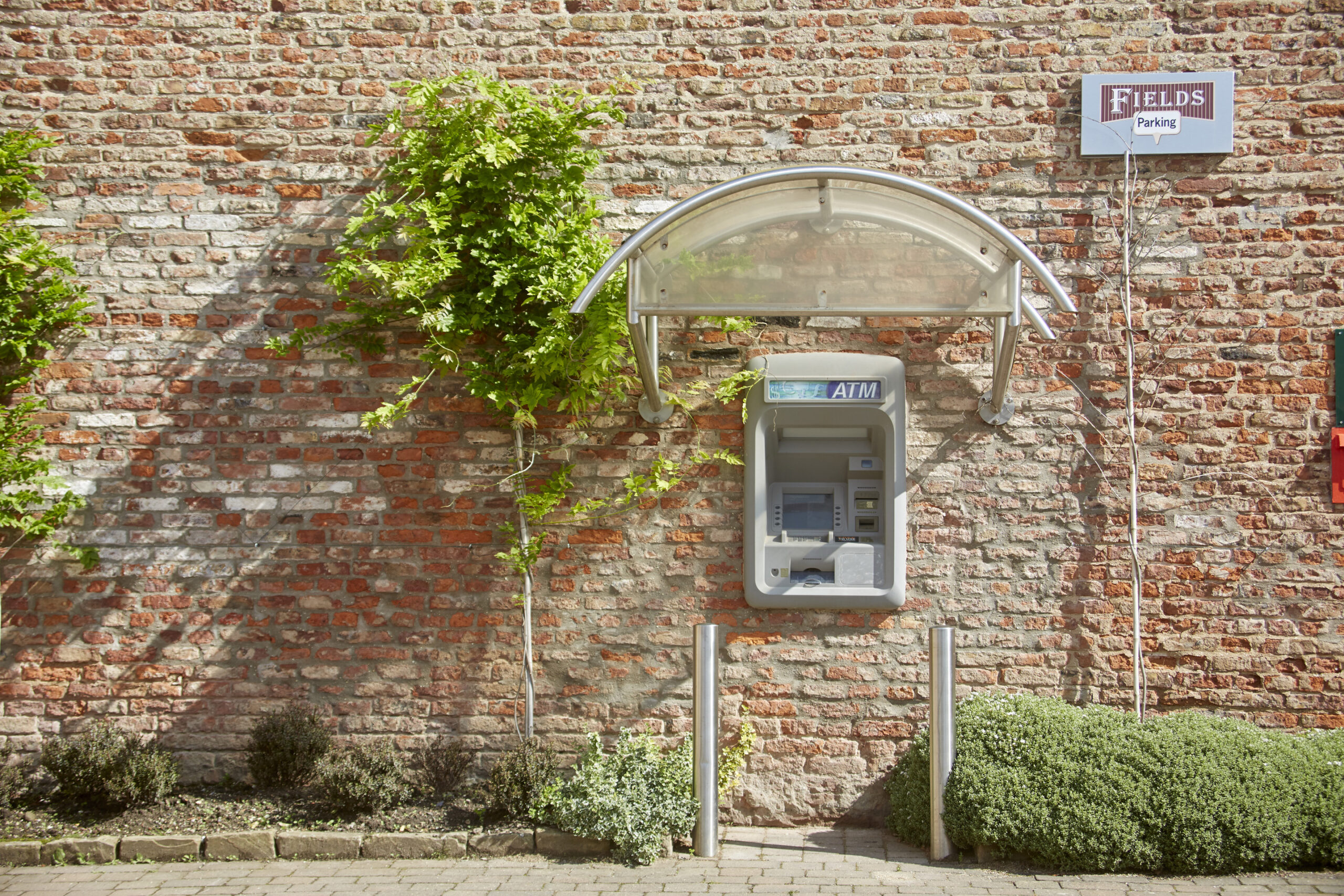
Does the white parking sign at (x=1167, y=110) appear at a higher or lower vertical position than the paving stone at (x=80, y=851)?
higher

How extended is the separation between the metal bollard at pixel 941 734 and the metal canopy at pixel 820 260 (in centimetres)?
145

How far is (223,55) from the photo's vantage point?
5.09m

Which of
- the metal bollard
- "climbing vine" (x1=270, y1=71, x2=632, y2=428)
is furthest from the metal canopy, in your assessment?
the metal bollard

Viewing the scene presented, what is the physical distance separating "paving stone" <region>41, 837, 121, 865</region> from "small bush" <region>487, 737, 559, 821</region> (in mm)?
1671

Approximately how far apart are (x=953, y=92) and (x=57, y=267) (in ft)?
15.3

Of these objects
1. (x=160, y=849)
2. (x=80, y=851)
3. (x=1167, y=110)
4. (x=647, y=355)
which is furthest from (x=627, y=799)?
(x=1167, y=110)

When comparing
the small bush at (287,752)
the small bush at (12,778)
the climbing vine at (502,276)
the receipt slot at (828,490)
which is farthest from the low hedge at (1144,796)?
the small bush at (12,778)

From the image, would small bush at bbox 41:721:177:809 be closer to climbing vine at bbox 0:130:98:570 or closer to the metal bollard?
climbing vine at bbox 0:130:98:570

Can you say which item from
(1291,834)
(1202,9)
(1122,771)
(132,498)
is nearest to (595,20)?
(1202,9)

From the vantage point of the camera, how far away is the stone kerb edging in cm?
436

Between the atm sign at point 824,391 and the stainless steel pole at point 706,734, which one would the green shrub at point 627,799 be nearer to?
the stainless steel pole at point 706,734

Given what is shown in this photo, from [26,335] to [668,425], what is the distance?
3273mm

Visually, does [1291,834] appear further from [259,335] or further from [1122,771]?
[259,335]

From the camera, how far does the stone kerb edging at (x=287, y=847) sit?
4.36m
